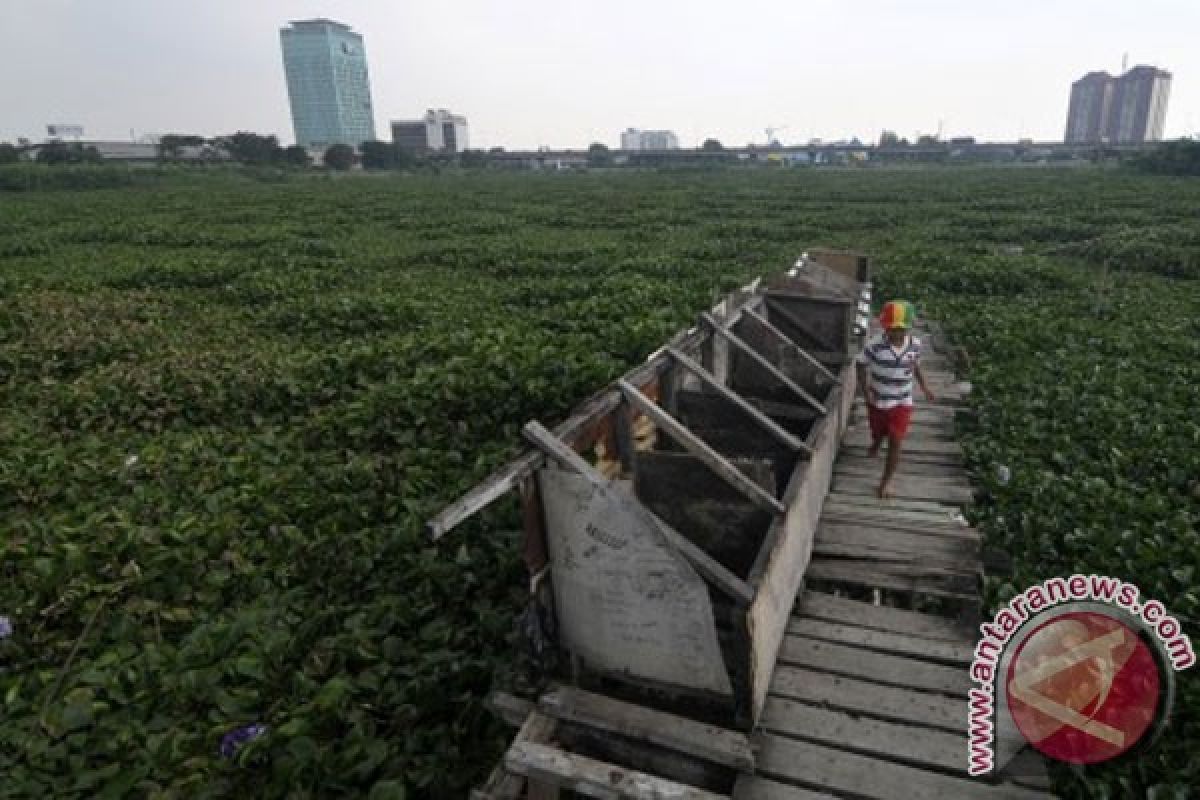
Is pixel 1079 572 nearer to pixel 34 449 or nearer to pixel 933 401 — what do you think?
pixel 933 401

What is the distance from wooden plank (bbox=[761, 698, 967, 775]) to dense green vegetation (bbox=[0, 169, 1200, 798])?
54cm

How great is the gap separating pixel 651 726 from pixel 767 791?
1.58 feet

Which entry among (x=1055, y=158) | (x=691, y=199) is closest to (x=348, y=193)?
(x=691, y=199)

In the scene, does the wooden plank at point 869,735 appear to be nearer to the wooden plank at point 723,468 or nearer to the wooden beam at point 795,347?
the wooden plank at point 723,468

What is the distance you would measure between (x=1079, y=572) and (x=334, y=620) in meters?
4.14

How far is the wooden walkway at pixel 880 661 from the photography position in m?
2.86

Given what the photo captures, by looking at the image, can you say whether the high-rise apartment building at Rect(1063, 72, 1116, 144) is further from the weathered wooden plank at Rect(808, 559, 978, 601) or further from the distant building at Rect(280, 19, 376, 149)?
the weathered wooden plank at Rect(808, 559, 978, 601)

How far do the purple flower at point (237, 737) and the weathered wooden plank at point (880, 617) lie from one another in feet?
8.43

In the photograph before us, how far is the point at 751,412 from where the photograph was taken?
4.37 meters

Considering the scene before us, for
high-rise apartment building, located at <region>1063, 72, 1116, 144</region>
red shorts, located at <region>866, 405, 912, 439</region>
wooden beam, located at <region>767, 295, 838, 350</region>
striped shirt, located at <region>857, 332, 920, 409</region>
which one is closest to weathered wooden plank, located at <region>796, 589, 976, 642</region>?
red shorts, located at <region>866, 405, 912, 439</region>

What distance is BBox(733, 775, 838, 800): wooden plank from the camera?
2.77m

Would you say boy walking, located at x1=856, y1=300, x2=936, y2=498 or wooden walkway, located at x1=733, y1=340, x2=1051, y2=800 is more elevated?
boy walking, located at x1=856, y1=300, x2=936, y2=498

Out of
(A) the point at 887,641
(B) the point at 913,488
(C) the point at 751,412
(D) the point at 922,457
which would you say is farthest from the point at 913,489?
(A) the point at 887,641

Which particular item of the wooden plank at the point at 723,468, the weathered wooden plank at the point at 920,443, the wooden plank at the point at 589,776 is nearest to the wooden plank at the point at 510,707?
the wooden plank at the point at 589,776
